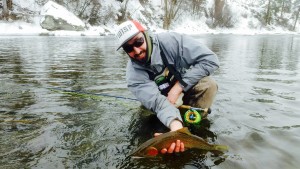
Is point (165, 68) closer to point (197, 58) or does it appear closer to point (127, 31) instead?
point (197, 58)

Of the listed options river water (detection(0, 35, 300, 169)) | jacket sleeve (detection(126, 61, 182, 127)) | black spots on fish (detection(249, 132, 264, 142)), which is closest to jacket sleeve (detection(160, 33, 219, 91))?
jacket sleeve (detection(126, 61, 182, 127))

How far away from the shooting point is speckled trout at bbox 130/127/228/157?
2830 mm

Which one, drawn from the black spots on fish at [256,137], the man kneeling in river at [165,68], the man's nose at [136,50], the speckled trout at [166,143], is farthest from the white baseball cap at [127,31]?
the black spots on fish at [256,137]

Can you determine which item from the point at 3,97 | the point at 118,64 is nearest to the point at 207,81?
the point at 3,97

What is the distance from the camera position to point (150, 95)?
11.3ft

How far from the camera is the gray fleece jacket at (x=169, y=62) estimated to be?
3469 mm

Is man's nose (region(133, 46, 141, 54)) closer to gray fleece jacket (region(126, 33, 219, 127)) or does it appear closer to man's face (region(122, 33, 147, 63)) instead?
man's face (region(122, 33, 147, 63))

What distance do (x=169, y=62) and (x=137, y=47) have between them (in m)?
0.62

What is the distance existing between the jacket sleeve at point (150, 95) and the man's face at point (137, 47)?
25 centimetres

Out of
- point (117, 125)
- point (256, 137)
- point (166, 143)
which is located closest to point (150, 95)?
point (166, 143)

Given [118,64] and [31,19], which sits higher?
[31,19]

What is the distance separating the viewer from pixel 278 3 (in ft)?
203

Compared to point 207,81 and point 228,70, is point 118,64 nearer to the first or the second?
point 228,70

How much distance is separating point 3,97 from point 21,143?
244 centimetres
